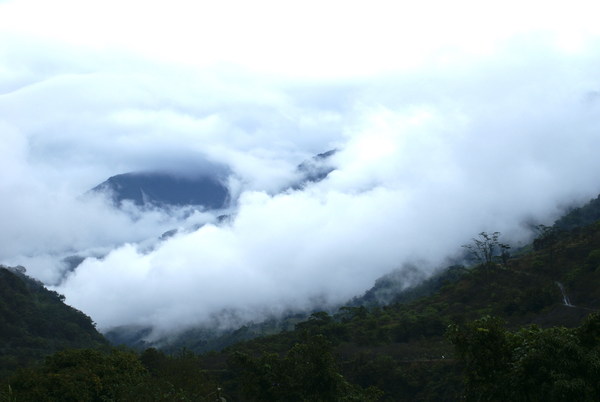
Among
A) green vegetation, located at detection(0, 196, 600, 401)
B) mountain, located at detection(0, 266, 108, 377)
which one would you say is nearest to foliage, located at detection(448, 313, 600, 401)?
Answer: green vegetation, located at detection(0, 196, 600, 401)

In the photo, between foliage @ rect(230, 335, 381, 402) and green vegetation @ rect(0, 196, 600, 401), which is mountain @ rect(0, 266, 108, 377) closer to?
green vegetation @ rect(0, 196, 600, 401)

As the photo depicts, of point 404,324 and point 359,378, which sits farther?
point 404,324

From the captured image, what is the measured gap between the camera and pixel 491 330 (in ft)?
83.9

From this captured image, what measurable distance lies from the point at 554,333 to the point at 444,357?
37109mm

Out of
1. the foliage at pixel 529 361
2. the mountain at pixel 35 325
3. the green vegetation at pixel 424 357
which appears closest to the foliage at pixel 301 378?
the green vegetation at pixel 424 357

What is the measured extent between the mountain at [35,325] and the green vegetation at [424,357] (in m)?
1.61

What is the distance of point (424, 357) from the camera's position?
6009 cm

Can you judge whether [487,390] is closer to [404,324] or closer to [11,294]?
[404,324]

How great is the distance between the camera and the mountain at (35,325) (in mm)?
84000

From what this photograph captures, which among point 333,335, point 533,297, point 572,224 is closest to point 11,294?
point 333,335

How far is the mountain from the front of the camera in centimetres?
8400

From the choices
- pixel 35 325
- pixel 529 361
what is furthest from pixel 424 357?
pixel 35 325

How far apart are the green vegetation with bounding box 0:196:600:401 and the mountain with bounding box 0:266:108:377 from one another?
161 cm

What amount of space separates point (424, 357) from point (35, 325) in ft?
217
